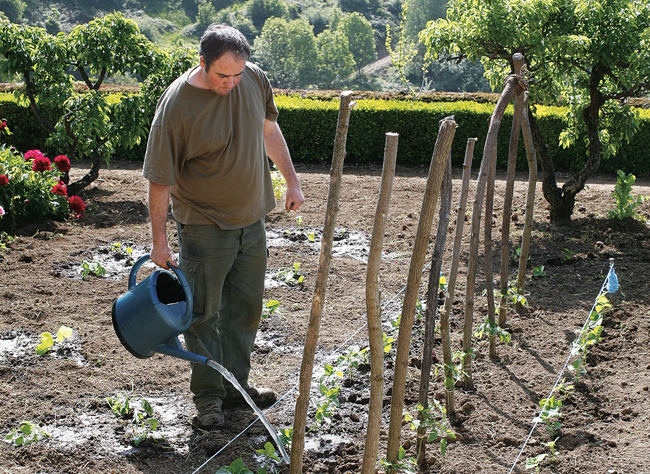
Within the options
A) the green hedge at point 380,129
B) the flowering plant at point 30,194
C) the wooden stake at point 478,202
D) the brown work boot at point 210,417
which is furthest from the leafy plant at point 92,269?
the green hedge at point 380,129

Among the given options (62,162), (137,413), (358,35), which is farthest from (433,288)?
(358,35)

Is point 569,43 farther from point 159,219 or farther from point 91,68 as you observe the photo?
point 91,68

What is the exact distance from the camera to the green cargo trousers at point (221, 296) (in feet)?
8.46

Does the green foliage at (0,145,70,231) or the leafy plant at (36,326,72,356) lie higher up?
the green foliage at (0,145,70,231)

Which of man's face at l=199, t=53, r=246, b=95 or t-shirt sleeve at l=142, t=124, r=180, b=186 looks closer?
man's face at l=199, t=53, r=246, b=95

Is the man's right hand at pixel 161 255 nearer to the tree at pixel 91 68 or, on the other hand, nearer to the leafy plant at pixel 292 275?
the leafy plant at pixel 292 275

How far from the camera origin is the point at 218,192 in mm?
2496

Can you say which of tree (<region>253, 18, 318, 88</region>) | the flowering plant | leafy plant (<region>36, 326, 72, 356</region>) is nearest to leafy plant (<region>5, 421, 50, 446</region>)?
leafy plant (<region>36, 326, 72, 356</region>)

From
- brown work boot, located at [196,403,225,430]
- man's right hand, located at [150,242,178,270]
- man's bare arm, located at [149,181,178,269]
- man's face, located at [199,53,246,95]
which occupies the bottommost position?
brown work boot, located at [196,403,225,430]

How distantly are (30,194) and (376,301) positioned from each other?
475 centimetres

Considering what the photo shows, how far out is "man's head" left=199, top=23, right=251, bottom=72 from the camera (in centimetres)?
216

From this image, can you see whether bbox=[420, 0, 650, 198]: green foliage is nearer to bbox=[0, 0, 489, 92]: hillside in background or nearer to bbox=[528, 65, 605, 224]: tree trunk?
bbox=[528, 65, 605, 224]: tree trunk

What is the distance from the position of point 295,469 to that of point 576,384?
1676 millimetres

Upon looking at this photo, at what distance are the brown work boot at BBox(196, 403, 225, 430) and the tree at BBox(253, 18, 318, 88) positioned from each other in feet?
233
